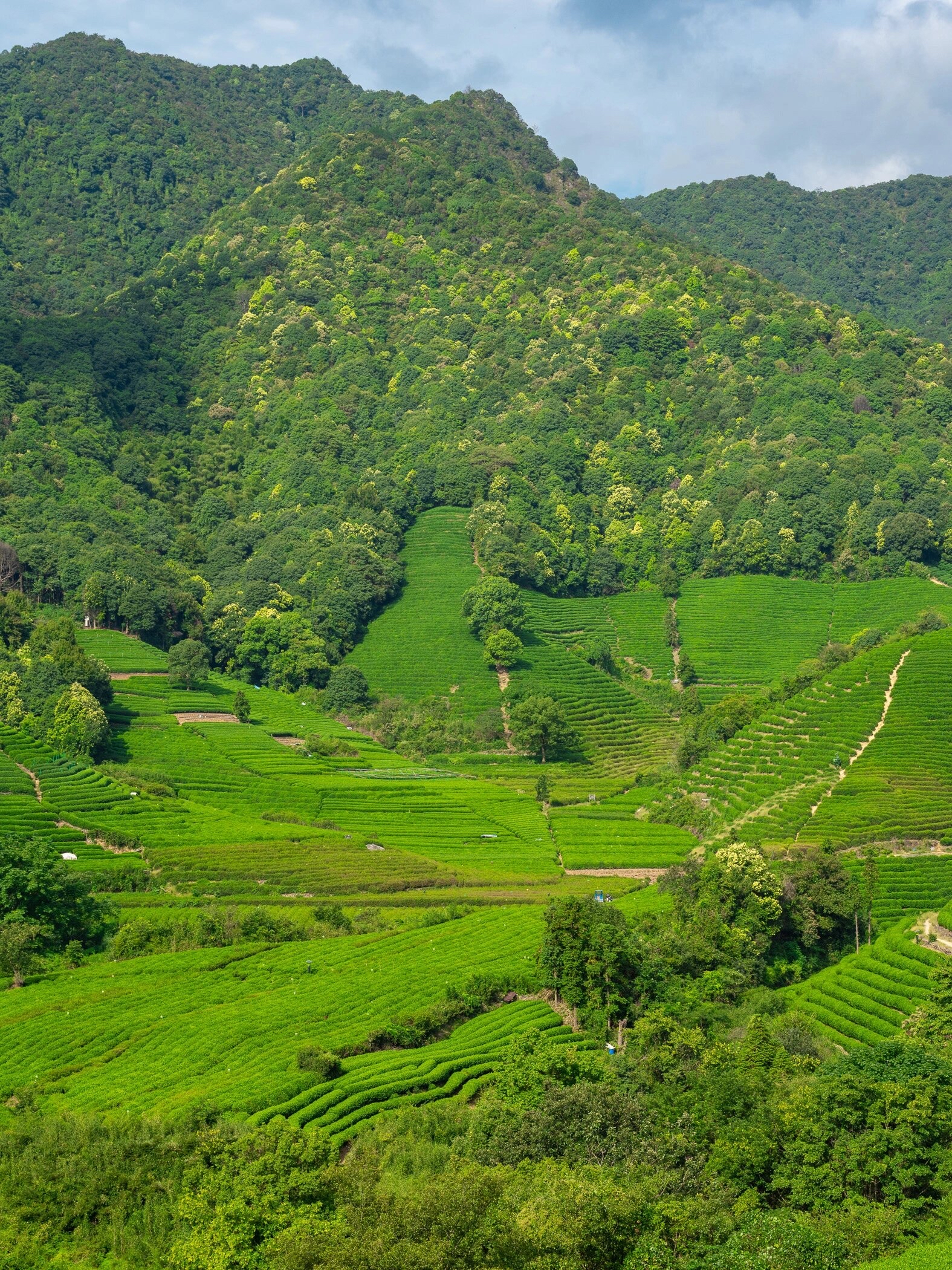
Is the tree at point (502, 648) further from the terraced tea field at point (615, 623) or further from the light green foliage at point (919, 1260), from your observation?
the light green foliage at point (919, 1260)

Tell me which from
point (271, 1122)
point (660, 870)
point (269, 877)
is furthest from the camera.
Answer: point (660, 870)

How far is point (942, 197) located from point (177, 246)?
113 meters

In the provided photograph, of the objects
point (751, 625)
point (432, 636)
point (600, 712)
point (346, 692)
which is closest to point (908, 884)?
point (600, 712)

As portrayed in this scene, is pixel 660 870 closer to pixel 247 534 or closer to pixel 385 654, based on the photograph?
pixel 385 654

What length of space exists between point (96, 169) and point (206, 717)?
123 m

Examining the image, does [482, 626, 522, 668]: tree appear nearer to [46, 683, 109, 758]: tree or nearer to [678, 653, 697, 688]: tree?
[678, 653, 697, 688]: tree

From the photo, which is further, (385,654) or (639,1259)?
(385,654)

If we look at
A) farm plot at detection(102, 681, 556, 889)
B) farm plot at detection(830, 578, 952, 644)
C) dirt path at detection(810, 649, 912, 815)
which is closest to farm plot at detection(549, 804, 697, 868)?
farm plot at detection(102, 681, 556, 889)

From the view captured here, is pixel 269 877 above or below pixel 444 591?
below

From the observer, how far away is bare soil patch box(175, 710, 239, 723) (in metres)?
77.2

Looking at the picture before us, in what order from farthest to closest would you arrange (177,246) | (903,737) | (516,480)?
(177,246), (516,480), (903,737)

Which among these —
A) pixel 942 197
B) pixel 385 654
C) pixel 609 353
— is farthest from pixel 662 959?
pixel 942 197

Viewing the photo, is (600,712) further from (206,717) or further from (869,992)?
(869,992)

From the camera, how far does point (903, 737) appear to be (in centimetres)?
6153
